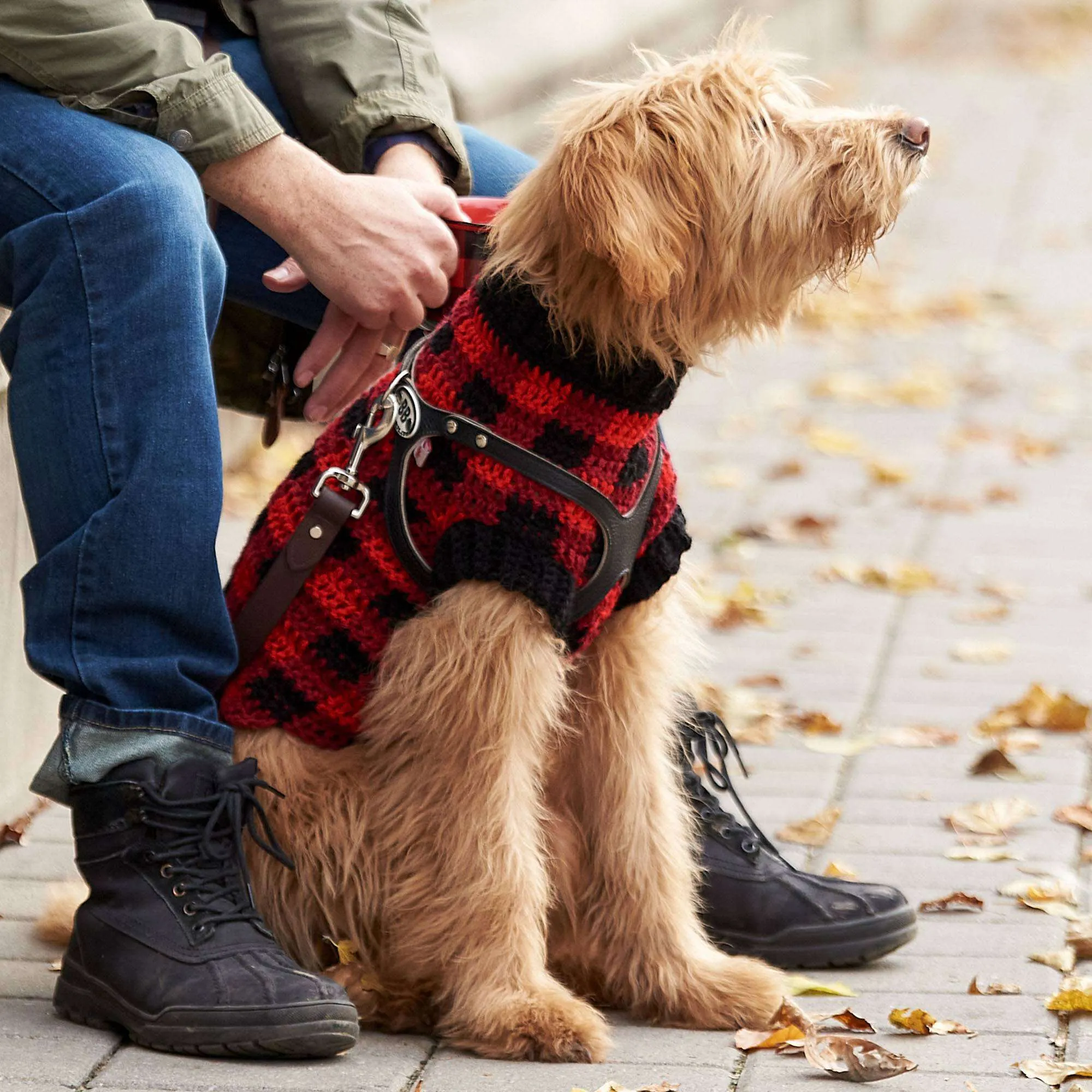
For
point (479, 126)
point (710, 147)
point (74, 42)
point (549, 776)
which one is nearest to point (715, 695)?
point (549, 776)

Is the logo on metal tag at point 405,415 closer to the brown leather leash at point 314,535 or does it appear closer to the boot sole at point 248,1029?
the brown leather leash at point 314,535

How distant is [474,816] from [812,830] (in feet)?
3.45

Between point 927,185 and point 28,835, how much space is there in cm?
879

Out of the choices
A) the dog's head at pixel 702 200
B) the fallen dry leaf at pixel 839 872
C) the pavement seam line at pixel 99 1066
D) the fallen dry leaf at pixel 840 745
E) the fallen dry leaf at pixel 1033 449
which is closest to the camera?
the pavement seam line at pixel 99 1066

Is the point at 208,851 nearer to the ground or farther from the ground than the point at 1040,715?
farther from the ground

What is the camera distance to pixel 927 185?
36.1 ft

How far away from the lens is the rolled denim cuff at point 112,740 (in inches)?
96.5

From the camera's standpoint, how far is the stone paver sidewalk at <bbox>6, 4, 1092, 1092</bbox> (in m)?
2.49

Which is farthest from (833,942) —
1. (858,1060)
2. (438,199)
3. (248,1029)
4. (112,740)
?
(438,199)

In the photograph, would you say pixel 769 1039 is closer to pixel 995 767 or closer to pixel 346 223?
pixel 995 767

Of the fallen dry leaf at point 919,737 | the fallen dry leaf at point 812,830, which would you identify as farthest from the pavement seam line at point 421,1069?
the fallen dry leaf at point 919,737

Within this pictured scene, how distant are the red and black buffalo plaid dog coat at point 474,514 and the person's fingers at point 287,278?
0.29 meters

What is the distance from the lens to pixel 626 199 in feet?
7.96

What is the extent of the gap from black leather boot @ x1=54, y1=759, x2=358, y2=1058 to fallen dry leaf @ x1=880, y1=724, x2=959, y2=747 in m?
1.75
